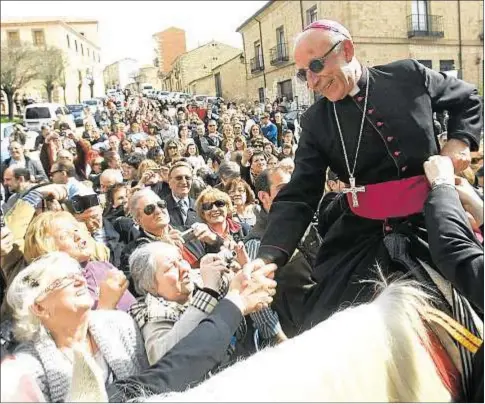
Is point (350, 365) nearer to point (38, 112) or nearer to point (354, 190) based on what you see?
point (354, 190)

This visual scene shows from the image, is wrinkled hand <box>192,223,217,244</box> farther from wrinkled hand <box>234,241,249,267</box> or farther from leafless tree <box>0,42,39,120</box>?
leafless tree <box>0,42,39,120</box>

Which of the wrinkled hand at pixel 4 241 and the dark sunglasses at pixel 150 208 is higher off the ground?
the wrinkled hand at pixel 4 241

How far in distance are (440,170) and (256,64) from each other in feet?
4.27

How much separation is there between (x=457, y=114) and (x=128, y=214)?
2.45 meters

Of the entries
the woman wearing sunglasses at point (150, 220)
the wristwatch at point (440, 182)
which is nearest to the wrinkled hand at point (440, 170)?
the wristwatch at point (440, 182)

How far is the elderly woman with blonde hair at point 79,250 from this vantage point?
6.35ft

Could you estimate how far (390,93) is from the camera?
71.4 inches

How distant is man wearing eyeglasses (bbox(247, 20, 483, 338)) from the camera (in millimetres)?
1682

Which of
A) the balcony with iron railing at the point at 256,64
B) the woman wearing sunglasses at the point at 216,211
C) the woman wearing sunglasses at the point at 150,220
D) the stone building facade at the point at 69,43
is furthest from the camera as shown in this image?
the woman wearing sunglasses at the point at 216,211

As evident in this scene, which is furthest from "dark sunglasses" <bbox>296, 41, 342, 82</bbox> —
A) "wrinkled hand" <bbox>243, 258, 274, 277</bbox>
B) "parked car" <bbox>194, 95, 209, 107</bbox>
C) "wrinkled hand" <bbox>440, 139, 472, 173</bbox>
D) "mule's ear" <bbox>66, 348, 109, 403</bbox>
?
"parked car" <bbox>194, 95, 209, 107</bbox>

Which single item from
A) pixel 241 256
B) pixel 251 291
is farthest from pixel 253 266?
pixel 241 256

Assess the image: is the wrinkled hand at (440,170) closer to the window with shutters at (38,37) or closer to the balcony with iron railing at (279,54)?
the balcony with iron railing at (279,54)

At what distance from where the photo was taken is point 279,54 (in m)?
2.35

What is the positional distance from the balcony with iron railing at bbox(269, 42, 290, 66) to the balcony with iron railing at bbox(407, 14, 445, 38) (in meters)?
0.55
